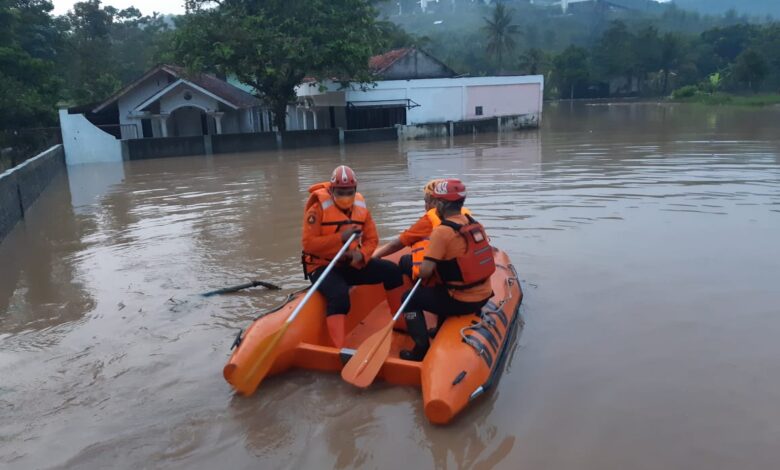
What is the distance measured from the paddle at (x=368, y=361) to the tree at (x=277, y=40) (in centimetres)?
1817

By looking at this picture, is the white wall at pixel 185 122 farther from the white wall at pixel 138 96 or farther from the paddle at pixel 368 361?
the paddle at pixel 368 361

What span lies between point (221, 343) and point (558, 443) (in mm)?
2690

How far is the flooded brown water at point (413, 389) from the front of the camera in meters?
3.52

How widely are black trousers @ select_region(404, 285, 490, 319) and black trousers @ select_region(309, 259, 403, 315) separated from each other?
0.54 m

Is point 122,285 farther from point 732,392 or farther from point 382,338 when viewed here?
point 732,392

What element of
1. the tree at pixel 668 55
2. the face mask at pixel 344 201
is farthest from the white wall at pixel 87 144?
the tree at pixel 668 55

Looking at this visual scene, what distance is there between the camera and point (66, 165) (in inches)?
774

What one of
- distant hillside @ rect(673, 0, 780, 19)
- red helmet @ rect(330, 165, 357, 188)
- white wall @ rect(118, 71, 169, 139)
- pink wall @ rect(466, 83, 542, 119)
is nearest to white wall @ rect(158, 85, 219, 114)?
white wall @ rect(118, 71, 169, 139)

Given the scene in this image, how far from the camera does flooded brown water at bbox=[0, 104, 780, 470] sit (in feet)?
11.6

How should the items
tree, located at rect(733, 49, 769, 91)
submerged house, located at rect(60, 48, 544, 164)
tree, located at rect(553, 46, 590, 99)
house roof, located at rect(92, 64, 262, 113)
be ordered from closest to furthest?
submerged house, located at rect(60, 48, 544, 164) < house roof, located at rect(92, 64, 262, 113) < tree, located at rect(733, 49, 769, 91) < tree, located at rect(553, 46, 590, 99)

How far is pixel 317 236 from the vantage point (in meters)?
4.58

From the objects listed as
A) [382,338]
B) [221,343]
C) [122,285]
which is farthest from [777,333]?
[122,285]

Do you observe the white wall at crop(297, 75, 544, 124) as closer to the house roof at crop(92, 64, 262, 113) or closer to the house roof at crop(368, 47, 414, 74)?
the house roof at crop(368, 47, 414, 74)

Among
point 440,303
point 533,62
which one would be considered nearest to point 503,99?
point 440,303
